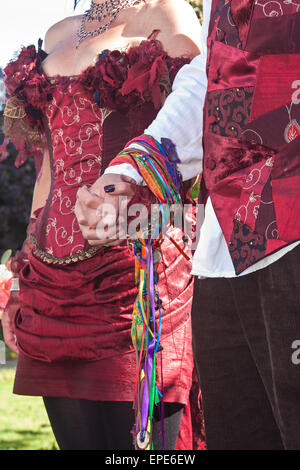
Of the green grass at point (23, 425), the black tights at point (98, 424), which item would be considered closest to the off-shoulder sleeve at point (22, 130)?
the black tights at point (98, 424)

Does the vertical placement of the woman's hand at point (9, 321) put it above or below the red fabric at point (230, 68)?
below

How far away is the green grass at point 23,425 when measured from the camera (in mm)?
5164

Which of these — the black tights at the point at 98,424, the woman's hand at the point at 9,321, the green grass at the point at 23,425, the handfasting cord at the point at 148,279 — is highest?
the handfasting cord at the point at 148,279

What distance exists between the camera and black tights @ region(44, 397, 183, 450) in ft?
7.51

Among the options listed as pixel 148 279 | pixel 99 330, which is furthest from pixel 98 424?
pixel 148 279

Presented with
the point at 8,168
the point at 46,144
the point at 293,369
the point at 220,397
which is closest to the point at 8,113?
the point at 46,144

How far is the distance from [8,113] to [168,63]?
774 millimetres

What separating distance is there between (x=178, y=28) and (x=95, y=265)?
90 centimetres

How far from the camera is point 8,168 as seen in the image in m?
14.7

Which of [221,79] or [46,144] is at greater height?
[221,79]

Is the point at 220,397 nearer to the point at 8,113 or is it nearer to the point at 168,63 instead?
the point at 168,63

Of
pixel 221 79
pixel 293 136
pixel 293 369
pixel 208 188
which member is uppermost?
pixel 221 79

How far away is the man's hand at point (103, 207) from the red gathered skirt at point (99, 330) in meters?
0.74

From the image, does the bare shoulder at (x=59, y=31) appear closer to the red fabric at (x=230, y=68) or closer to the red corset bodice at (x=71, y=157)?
the red corset bodice at (x=71, y=157)
